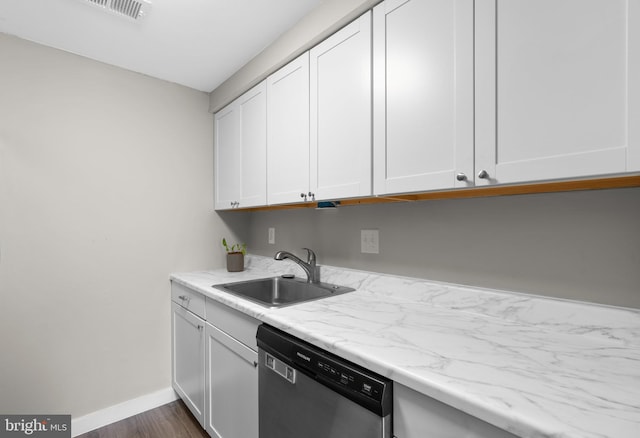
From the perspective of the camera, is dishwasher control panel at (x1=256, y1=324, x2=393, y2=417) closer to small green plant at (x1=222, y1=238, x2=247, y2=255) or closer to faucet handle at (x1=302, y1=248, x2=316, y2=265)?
faucet handle at (x1=302, y1=248, x2=316, y2=265)

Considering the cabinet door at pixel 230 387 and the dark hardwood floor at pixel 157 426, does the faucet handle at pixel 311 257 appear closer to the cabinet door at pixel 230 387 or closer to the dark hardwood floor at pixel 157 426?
the cabinet door at pixel 230 387

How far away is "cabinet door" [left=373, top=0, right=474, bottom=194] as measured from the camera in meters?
1.00

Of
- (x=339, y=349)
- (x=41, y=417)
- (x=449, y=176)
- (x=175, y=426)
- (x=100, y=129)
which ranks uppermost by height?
(x=100, y=129)

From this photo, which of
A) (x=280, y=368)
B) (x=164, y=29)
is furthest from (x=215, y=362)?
(x=164, y=29)

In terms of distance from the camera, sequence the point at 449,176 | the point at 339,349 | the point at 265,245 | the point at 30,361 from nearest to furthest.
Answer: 1. the point at 339,349
2. the point at 449,176
3. the point at 30,361
4. the point at 265,245

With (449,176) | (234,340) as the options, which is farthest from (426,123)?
(234,340)

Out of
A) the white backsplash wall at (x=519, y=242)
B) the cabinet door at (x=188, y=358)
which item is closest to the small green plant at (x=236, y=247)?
the cabinet door at (x=188, y=358)

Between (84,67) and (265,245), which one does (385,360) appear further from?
(84,67)

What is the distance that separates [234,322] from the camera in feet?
4.87

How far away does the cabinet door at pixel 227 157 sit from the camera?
217 cm

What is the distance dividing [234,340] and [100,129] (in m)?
1.62

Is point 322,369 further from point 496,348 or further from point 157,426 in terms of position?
point 157,426

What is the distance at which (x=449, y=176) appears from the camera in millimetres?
1039

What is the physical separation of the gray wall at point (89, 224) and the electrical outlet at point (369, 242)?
137cm
